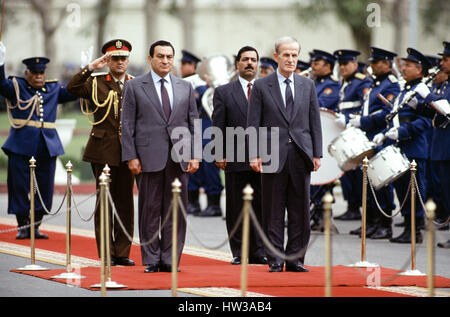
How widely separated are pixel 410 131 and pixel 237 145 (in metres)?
2.86

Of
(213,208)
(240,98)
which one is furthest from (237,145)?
(213,208)

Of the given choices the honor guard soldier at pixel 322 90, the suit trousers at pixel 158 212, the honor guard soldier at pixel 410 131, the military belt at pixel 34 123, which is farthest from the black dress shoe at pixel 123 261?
the honor guard soldier at pixel 322 90

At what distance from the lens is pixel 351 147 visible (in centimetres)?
1269

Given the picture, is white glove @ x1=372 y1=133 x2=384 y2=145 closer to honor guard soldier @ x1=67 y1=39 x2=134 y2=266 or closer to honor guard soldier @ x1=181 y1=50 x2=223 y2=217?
honor guard soldier @ x1=67 y1=39 x2=134 y2=266

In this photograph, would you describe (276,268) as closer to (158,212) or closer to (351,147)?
(158,212)

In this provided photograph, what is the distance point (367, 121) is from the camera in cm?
1321

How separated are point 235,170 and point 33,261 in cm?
225

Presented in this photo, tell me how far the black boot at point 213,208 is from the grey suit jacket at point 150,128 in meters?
6.02

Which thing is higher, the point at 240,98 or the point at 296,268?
the point at 240,98

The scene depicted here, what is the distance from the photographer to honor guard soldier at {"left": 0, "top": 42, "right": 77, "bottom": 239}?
41.9 feet

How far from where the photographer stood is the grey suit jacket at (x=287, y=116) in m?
10.0
